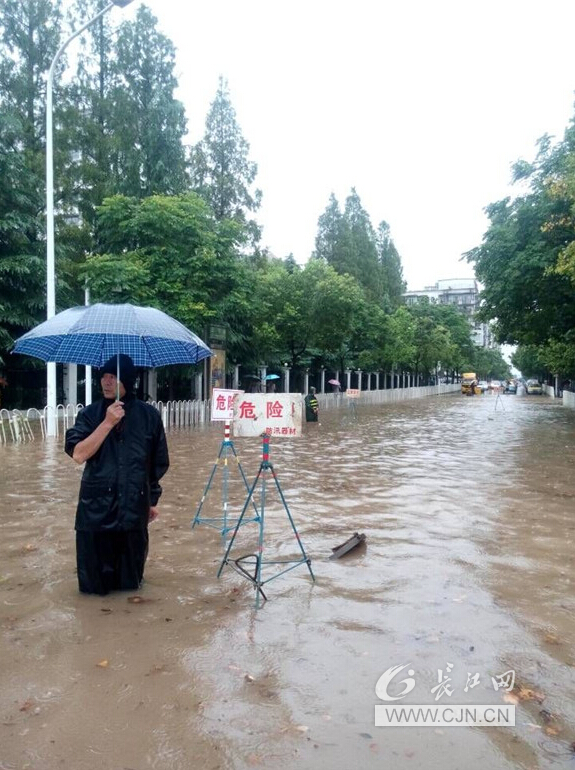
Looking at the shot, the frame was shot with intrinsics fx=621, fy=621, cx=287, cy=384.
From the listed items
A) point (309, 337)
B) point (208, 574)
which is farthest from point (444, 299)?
point (208, 574)

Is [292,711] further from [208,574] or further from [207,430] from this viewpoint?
[207,430]

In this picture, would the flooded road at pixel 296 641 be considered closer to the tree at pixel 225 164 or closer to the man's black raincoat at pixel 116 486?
the man's black raincoat at pixel 116 486

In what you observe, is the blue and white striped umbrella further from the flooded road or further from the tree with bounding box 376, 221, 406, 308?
the tree with bounding box 376, 221, 406, 308

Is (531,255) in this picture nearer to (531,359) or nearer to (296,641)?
(296,641)

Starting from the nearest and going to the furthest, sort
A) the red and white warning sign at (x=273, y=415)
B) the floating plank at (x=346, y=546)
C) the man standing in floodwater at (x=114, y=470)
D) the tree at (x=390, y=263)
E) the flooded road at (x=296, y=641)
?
the flooded road at (x=296, y=641) → the man standing in floodwater at (x=114, y=470) → the red and white warning sign at (x=273, y=415) → the floating plank at (x=346, y=546) → the tree at (x=390, y=263)

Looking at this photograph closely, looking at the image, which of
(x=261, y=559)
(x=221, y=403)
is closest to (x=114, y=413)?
(x=261, y=559)

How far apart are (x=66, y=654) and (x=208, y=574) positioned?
1.72 metres

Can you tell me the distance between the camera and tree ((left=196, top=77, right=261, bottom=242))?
34.6 metres

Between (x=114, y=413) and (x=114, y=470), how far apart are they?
1.57ft

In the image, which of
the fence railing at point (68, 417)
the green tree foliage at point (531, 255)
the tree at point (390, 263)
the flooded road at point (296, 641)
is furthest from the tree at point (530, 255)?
the tree at point (390, 263)

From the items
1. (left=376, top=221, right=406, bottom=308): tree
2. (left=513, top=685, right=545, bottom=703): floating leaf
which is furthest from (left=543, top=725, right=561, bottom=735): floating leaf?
(left=376, top=221, right=406, bottom=308): tree

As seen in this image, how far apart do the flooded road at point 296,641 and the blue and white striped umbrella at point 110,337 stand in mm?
1926

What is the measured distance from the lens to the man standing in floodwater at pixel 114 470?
4.48 metres

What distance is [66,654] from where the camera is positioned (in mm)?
3840
